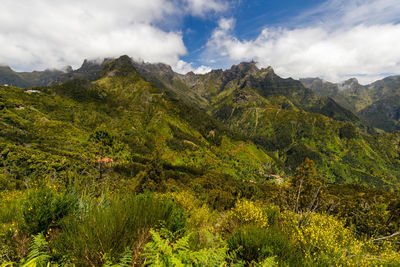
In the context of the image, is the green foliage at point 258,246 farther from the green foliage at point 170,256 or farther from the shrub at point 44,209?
the shrub at point 44,209

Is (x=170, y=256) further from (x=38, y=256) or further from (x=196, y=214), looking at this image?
(x=196, y=214)

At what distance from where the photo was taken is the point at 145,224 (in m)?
3.08

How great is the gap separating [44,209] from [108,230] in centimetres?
217

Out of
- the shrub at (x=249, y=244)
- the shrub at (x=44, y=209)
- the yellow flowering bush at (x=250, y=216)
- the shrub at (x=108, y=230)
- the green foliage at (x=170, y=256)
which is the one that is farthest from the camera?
the yellow flowering bush at (x=250, y=216)

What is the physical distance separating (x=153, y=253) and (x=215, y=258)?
0.85 meters

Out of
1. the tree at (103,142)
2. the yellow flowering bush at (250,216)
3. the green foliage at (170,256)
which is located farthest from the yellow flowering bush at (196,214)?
the tree at (103,142)

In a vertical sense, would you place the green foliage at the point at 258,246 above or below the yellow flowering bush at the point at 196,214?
above

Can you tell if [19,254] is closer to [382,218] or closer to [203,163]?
[382,218]

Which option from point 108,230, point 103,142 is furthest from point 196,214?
point 103,142

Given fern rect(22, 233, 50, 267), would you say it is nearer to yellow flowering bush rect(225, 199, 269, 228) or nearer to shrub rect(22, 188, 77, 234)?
shrub rect(22, 188, 77, 234)

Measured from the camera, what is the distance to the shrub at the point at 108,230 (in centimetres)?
250

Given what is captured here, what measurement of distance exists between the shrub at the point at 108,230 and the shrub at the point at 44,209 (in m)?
0.98

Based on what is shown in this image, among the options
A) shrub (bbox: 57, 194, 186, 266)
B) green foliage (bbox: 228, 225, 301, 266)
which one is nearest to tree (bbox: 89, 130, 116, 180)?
shrub (bbox: 57, 194, 186, 266)

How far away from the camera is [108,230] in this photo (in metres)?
2.74
